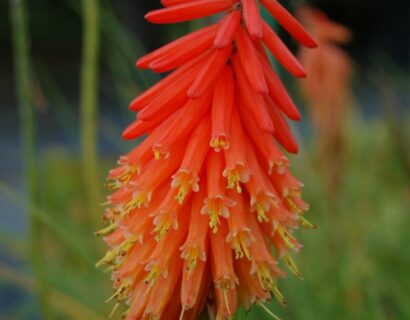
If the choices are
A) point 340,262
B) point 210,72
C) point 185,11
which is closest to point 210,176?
point 210,72

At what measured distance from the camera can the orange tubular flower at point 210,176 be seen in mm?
1383

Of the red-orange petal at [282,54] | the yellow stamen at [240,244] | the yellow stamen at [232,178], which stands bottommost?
the yellow stamen at [240,244]

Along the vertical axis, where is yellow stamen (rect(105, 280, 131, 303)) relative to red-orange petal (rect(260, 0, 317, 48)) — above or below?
below

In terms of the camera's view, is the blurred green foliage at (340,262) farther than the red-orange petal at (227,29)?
Yes

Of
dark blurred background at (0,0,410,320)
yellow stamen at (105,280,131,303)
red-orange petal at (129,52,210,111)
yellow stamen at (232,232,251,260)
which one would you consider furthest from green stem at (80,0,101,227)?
yellow stamen at (232,232,251,260)

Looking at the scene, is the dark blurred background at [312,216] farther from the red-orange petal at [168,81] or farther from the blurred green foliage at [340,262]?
the red-orange petal at [168,81]

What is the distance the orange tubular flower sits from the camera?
1383 mm

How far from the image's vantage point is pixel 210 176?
1.40 m

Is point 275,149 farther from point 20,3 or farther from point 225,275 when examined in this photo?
point 20,3

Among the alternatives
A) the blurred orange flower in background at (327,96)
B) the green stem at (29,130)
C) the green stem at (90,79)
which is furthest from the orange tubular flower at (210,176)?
the blurred orange flower in background at (327,96)

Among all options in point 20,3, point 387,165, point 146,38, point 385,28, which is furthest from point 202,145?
point 385,28

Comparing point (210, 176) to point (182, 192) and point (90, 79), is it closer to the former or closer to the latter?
point (182, 192)

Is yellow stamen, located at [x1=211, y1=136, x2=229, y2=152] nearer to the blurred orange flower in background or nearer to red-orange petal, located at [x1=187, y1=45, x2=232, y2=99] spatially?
red-orange petal, located at [x1=187, y1=45, x2=232, y2=99]

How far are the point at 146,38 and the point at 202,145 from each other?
13.3m
